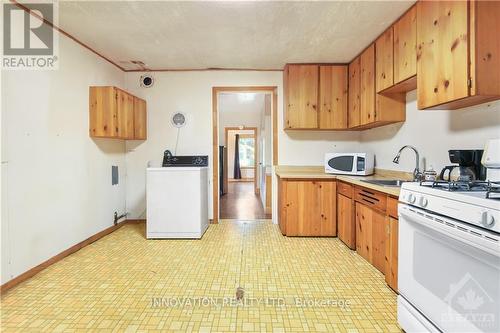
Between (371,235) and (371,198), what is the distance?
35 cm

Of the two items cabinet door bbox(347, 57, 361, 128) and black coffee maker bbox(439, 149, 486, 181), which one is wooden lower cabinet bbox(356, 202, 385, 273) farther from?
cabinet door bbox(347, 57, 361, 128)

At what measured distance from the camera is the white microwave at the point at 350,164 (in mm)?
3074

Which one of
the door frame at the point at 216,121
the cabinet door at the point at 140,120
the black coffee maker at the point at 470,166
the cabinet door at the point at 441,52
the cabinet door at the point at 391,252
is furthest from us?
the door frame at the point at 216,121

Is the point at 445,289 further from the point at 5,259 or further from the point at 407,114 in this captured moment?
the point at 5,259

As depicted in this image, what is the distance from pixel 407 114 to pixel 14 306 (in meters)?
3.66

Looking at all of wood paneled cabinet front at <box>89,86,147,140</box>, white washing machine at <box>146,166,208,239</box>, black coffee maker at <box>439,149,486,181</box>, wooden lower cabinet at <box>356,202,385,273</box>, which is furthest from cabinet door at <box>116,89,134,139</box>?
black coffee maker at <box>439,149,486,181</box>

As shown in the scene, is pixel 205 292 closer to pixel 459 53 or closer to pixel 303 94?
pixel 459 53

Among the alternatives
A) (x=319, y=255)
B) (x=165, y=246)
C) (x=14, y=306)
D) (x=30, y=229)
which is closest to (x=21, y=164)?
(x=30, y=229)

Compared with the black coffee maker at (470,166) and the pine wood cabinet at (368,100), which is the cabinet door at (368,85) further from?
the black coffee maker at (470,166)

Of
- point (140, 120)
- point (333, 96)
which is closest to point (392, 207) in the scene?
point (333, 96)

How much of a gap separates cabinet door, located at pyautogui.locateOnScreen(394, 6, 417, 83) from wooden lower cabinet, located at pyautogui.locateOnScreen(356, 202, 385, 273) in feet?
3.99

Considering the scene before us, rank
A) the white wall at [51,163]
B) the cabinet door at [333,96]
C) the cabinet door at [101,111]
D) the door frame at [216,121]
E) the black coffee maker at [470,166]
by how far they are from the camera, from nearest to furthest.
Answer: the black coffee maker at [470,166]
the white wall at [51,163]
the cabinet door at [101,111]
the cabinet door at [333,96]
the door frame at [216,121]

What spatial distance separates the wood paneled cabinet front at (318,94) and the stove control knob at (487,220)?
2635mm

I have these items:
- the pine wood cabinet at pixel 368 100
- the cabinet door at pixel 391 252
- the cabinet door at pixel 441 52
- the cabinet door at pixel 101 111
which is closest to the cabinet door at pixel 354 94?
the pine wood cabinet at pixel 368 100
